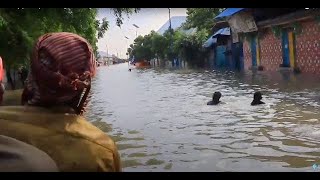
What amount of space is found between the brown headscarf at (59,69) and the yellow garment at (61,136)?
0.05 m

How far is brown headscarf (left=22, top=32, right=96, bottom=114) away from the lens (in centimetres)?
140

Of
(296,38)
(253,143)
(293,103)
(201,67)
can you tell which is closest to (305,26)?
(296,38)

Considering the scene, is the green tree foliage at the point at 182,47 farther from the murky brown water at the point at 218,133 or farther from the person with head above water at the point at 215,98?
the murky brown water at the point at 218,133

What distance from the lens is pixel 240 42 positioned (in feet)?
80.5

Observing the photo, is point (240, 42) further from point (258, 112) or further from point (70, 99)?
point (70, 99)

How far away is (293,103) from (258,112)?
1225mm

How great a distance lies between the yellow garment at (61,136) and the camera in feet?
4.35

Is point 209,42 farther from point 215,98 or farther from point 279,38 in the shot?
point 215,98

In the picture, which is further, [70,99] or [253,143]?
[253,143]

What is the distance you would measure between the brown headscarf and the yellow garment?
0.05 m

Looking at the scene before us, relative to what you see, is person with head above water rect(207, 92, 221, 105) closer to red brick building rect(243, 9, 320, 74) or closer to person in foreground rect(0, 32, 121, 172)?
red brick building rect(243, 9, 320, 74)

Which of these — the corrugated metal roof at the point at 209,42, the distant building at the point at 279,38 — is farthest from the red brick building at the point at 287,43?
the corrugated metal roof at the point at 209,42
